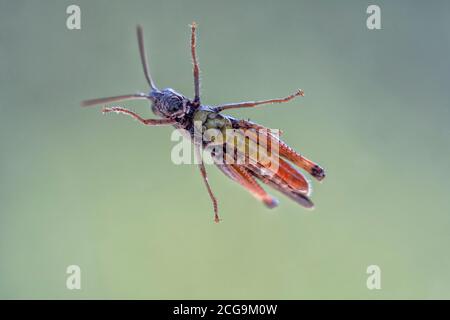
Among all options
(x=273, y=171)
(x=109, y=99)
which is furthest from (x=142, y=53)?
(x=273, y=171)

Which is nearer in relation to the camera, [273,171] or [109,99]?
[109,99]

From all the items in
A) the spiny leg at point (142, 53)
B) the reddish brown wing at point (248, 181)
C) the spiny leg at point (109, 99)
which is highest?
the spiny leg at point (142, 53)

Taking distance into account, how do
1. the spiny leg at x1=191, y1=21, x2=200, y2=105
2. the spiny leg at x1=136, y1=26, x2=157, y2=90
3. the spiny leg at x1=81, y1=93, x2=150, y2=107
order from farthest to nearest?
the spiny leg at x1=191, y1=21, x2=200, y2=105
the spiny leg at x1=136, y1=26, x2=157, y2=90
the spiny leg at x1=81, y1=93, x2=150, y2=107

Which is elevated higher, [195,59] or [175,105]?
[195,59]

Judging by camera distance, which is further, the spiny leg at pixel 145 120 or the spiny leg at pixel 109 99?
the spiny leg at pixel 145 120

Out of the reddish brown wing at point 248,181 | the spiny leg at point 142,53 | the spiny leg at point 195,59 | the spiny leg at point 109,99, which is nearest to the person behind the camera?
the spiny leg at point 109,99

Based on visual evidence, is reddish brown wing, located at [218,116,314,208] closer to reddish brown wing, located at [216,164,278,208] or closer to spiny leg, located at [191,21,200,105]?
reddish brown wing, located at [216,164,278,208]

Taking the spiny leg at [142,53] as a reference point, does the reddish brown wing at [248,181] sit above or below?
below

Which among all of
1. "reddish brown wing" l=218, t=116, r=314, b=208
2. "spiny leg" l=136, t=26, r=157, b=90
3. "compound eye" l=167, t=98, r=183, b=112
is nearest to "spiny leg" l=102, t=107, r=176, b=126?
"compound eye" l=167, t=98, r=183, b=112

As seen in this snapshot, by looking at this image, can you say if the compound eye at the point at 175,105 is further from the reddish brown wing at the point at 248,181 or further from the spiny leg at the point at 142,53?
the reddish brown wing at the point at 248,181

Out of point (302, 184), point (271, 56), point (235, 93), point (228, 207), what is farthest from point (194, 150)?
point (271, 56)

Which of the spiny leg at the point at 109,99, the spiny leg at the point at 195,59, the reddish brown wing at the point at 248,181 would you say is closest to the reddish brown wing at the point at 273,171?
the reddish brown wing at the point at 248,181

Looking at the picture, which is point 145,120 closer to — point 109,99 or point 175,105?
point 175,105
